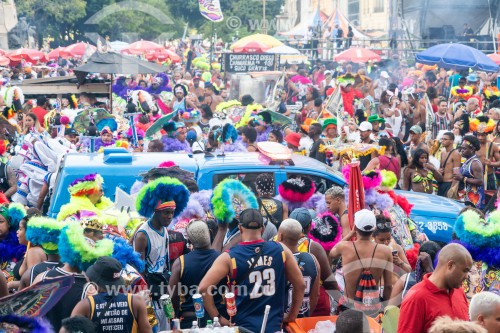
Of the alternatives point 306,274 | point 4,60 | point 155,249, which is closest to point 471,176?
point 306,274

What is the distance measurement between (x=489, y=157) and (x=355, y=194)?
14.6 ft

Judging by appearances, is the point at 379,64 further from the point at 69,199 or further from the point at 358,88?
the point at 69,199

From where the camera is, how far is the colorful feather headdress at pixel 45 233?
6.92 m

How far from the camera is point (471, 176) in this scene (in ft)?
39.1

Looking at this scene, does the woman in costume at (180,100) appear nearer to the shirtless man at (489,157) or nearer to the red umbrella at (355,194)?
the shirtless man at (489,157)

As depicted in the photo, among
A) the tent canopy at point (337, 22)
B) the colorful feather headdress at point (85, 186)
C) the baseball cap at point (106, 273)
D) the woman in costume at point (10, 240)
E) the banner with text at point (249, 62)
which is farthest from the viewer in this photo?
the tent canopy at point (337, 22)

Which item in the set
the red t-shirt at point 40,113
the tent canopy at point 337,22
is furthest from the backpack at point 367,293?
the tent canopy at point 337,22

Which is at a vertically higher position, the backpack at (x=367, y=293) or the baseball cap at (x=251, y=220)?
the baseball cap at (x=251, y=220)

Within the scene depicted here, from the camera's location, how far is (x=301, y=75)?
95.0 ft

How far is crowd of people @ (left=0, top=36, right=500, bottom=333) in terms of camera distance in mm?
5805

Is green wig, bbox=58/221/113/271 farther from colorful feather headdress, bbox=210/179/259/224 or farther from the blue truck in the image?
the blue truck

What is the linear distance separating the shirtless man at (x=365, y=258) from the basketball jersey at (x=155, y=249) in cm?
158

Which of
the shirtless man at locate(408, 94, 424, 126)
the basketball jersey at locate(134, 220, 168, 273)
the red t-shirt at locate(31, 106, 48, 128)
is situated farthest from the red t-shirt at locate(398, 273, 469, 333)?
the shirtless man at locate(408, 94, 424, 126)

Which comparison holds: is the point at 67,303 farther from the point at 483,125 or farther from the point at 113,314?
the point at 483,125
